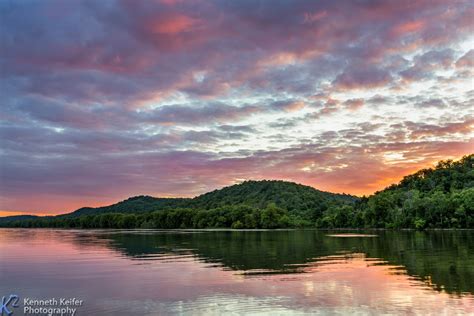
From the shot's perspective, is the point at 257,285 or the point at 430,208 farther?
the point at 430,208

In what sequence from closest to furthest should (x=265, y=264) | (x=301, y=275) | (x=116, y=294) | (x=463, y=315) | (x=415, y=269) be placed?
(x=463, y=315) < (x=116, y=294) < (x=301, y=275) < (x=415, y=269) < (x=265, y=264)

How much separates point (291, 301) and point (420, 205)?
132 meters

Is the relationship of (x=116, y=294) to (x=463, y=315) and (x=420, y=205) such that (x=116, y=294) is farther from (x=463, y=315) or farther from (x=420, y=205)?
(x=420, y=205)

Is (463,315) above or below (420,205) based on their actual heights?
below

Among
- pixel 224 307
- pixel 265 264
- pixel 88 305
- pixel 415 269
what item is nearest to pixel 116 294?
pixel 88 305

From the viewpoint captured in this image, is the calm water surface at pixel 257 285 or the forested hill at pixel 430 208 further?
the forested hill at pixel 430 208

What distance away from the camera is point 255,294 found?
23.5 meters

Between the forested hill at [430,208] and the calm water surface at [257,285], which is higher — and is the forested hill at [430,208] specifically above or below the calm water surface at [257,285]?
above

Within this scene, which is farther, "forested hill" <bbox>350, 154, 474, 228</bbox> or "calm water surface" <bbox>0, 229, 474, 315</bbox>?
"forested hill" <bbox>350, 154, 474, 228</bbox>

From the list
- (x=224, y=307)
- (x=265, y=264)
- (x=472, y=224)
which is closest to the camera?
(x=224, y=307)

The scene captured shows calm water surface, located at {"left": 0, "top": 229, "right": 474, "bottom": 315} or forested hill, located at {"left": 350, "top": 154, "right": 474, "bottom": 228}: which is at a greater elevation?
forested hill, located at {"left": 350, "top": 154, "right": 474, "bottom": 228}

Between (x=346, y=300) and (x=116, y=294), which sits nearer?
(x=346, y=300)

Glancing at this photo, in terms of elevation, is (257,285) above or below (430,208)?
below

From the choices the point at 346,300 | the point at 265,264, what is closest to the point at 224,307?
the point at 346,300
